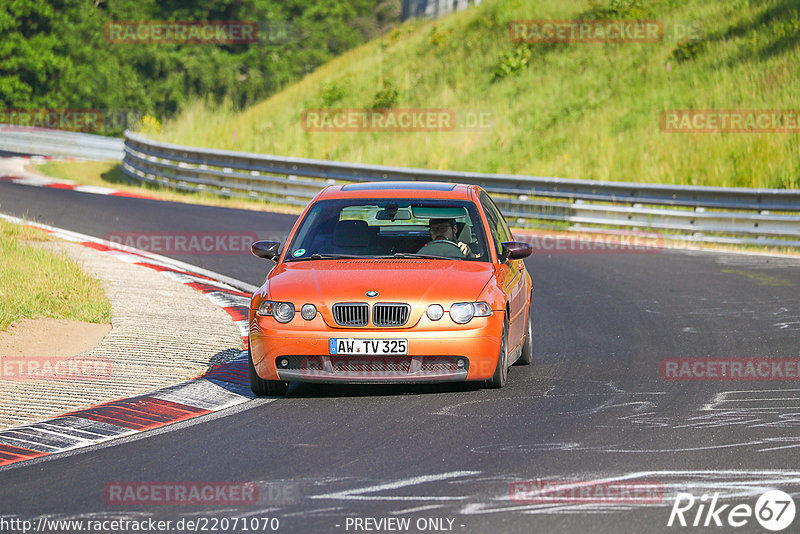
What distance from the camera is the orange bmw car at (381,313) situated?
862 cm

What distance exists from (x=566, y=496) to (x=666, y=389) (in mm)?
3300

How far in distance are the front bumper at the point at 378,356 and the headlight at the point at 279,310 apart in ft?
0.20

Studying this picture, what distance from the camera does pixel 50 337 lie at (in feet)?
36.3

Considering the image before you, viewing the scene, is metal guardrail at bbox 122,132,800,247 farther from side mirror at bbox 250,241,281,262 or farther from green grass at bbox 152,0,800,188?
side mirror at bbox 250,241,281,262

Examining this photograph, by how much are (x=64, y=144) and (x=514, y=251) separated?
35785mm

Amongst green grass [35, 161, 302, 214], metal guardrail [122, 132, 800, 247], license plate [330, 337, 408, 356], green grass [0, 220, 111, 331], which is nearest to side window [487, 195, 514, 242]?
license plate [330, 337, 408, 356]

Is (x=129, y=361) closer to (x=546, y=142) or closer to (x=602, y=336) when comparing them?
(x=602, y=336)

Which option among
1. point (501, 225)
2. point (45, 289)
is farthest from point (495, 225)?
point (45, 289)

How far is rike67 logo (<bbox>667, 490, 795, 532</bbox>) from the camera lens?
18.6 feet

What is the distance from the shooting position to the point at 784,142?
85.9 ft

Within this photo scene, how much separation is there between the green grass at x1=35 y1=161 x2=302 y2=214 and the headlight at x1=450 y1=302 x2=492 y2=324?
57.0 ft

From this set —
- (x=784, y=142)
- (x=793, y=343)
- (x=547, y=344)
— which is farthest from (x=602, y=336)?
(x=784, y=142)

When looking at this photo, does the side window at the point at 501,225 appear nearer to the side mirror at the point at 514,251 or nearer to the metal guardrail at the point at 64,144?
the side mirror at the point at 514,251

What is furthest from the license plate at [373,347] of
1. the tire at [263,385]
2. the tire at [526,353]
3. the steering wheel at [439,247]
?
the tire at [526,353]
